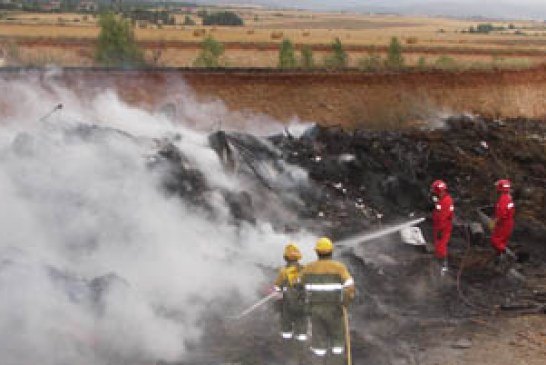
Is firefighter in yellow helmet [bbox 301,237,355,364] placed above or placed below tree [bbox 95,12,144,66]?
below

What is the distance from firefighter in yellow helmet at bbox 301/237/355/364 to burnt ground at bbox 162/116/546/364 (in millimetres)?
1106

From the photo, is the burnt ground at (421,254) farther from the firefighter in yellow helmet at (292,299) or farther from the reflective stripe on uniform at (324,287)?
the reflective stripe on uniform at (324,287)

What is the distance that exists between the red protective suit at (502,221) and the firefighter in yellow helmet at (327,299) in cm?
488

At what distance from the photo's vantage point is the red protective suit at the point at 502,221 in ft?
37.3

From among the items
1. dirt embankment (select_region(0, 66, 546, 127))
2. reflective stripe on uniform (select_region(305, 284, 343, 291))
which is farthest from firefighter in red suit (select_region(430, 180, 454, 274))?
dirt embankment (select_region(0, 66, 546, 127))

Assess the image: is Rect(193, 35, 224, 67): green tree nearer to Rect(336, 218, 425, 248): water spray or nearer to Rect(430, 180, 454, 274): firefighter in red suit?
Rect(336, 218, 425, 248): water spray

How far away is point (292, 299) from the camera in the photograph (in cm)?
778

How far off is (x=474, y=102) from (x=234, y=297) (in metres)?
16.1

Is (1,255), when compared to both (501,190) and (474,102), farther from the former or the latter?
→ (474,102)

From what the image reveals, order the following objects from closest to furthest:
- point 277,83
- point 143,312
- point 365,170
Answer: point 143,312 → point 365,170 → point 277,83

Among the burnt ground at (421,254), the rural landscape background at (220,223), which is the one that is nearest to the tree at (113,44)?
the rural landscape background at (220,223)

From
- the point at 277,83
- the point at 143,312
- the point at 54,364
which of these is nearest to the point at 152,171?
the point at 143,312

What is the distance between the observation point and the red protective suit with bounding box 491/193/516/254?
37.3 feet

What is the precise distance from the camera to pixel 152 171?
11844 millimetres
